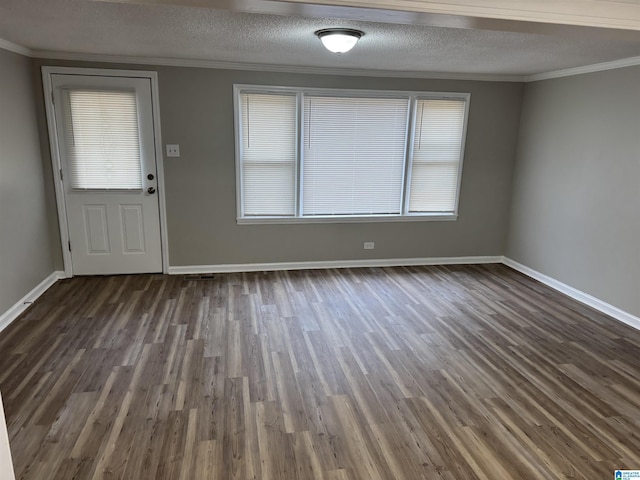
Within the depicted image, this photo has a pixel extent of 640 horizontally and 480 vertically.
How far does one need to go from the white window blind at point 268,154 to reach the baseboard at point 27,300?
2.12 meters

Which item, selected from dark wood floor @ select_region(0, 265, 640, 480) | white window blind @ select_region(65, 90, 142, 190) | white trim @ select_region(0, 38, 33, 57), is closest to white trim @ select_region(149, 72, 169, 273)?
white window blind @ select_region(65, 90, 142, 190)

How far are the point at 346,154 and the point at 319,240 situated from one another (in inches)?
41.8

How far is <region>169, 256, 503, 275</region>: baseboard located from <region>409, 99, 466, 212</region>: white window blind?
0.66 meters

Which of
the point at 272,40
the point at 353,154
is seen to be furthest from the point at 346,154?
the point at 272,40

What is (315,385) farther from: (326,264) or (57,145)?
(57,145)

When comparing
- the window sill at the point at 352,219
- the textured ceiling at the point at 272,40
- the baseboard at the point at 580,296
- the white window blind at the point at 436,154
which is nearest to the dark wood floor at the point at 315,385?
the baseboard at the point at 580,296

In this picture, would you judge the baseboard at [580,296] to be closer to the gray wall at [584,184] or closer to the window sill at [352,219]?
the gray wall at [584,184]

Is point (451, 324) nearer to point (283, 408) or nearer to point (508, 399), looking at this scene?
point (508, 399)

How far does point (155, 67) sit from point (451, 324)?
3801 millimetres

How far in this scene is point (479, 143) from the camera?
5156 millimetres

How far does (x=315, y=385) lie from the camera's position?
9.02ft

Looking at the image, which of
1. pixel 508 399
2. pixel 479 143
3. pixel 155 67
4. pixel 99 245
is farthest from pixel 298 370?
pixel 479 143

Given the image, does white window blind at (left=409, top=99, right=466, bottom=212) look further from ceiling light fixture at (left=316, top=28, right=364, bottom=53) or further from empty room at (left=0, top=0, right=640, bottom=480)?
ceiling light fixture at (left=316, top=28, right=364, bottom=53)

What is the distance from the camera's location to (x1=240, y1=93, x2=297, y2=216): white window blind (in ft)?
15.2
